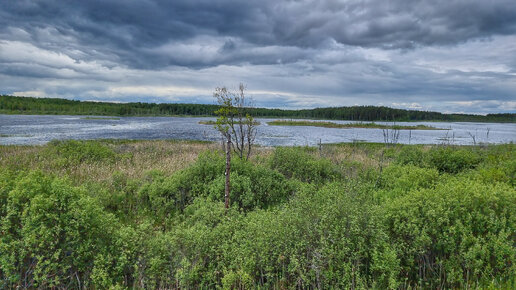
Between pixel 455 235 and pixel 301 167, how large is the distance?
7106mm

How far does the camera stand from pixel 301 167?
12.1 metres

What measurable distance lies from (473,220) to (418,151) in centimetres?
1024

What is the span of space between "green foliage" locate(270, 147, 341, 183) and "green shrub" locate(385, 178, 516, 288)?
603 centimetres

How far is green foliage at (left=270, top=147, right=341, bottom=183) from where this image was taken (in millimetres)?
12023

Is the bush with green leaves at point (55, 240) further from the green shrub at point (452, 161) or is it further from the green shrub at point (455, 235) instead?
the green shrub at point (452, 161)

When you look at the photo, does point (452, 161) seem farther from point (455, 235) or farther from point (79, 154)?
point (79, 154)

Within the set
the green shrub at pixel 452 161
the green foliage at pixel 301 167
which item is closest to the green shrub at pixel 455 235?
the green foliage at pixel 301 167

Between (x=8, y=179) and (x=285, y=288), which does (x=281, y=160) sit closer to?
(x=285, y=288)

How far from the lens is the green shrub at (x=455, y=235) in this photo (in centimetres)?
478

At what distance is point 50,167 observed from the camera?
44.1 feet

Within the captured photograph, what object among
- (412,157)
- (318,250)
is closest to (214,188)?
(318,250)

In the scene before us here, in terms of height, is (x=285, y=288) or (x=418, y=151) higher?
(x=418, y=151)

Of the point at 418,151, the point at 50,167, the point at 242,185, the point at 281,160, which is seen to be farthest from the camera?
the point at 418,151

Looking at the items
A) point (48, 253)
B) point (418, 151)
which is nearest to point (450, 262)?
point (48, 253)
